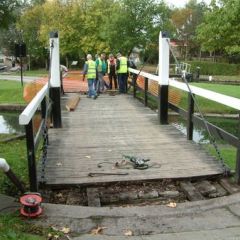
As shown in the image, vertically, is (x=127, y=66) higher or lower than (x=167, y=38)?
lower

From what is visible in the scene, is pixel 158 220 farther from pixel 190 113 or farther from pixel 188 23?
pixel 188 23

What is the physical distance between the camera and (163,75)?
10.6 meters

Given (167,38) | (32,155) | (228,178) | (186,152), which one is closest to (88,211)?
(32,155)

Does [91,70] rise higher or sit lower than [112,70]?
higher

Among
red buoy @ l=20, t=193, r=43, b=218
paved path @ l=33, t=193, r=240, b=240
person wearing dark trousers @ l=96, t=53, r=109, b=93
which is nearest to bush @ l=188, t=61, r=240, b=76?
person wearing dark trousers @ l=96, t=53, r=109, b=93

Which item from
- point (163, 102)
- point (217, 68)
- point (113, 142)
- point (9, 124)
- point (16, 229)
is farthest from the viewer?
point (217, 68)

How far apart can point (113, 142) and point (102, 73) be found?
A: 9387 millimetres

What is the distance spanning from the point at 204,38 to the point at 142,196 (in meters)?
38.9

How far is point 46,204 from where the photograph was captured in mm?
5375

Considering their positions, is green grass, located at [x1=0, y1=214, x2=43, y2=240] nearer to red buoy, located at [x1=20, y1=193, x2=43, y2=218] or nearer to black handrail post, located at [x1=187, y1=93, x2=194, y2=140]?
red buoy, located at [x1=20, y1=193, x2=43, y2=218]

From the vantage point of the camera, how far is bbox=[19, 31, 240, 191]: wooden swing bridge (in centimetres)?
637

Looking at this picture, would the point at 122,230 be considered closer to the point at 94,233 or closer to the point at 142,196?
the point at 94,233

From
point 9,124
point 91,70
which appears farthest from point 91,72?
point 9,124

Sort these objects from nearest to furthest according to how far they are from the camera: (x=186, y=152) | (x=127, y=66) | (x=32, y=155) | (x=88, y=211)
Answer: (x=88, y=211)
(x=32, y=155)
(x=186, y=152)
(x=127, y=66)
